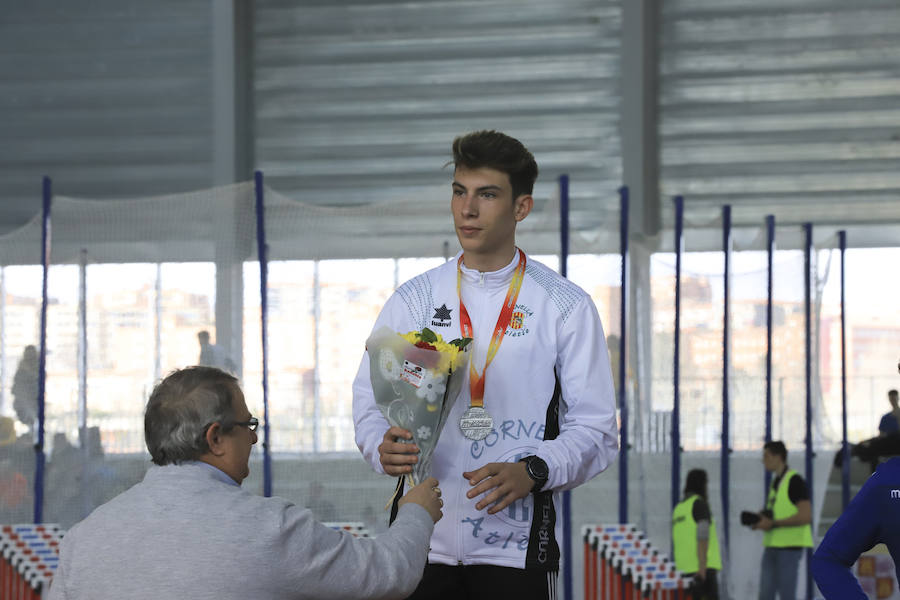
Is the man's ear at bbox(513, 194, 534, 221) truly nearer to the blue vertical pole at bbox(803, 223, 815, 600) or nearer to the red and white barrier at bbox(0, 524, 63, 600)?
the red and white barrier at bbox(0, 524, 63, 600)

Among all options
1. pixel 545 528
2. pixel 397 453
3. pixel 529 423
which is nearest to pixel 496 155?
pixel 529 423

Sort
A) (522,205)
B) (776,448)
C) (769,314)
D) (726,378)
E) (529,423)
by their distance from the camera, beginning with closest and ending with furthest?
(529,423)
(522,205)
(726,378)
(776,448)
(769,314)

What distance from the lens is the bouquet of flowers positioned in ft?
7.46

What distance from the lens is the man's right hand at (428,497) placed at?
218cm

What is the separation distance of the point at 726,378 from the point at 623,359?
31.6 inches

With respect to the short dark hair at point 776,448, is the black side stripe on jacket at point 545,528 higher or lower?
higher

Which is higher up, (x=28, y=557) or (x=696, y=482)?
(x=696, y=482)

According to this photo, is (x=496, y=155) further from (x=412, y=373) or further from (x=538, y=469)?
(x=538, y=469)

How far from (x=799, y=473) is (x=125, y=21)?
27.7 feet

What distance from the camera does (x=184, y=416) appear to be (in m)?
1.94

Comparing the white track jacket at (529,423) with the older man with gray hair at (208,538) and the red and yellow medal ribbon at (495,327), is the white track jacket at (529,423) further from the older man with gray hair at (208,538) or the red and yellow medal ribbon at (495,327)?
the older man with gray hair at (208,538)

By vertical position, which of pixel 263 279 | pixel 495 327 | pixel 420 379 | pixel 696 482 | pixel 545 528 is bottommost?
pixel 696 482

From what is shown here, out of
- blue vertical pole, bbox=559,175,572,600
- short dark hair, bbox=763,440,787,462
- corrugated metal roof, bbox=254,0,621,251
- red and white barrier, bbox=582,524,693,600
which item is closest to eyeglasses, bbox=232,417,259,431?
blue vertical pole, bbox=559,175,572,600

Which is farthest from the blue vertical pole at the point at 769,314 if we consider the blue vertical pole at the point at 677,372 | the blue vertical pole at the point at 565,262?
the blue vertical pole at the point at 565,262
